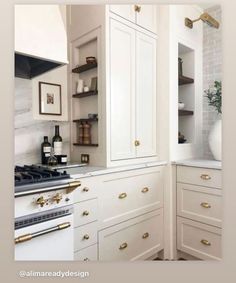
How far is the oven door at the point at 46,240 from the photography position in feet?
2.77

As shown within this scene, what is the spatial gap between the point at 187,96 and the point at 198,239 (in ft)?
2.82

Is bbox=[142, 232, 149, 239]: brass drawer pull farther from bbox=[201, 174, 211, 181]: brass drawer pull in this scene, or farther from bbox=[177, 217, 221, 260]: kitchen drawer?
bbox=[201, 174, 211, 181]: brass drawer pull

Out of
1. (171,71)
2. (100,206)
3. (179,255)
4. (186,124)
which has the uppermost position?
(171,71)

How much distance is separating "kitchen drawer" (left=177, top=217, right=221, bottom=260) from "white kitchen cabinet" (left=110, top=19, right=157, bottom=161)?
1.61 feet

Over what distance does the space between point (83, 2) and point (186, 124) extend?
0.88m

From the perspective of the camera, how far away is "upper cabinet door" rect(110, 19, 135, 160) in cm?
121

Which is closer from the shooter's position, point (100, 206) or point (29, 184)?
point (29, 184)

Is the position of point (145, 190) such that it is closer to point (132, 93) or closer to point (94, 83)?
point (132, 93)

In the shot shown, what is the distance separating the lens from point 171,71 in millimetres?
1353

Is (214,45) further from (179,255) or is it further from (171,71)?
(179,255)

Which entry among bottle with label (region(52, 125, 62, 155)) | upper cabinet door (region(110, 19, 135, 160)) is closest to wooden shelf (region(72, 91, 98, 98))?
upper cabinet door (region(110, 19, 135, 160))

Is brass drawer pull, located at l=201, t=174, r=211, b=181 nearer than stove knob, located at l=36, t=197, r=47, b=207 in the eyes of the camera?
No

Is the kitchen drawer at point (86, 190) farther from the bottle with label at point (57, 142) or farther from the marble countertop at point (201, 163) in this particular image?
the marble countertop at point (201, 163)
